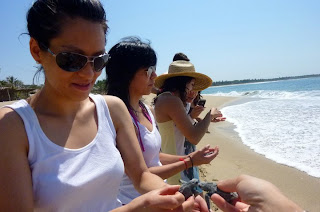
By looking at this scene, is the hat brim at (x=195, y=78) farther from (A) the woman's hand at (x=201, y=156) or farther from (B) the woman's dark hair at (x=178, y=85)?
(A) the woman's hand at (x=201, y=156)

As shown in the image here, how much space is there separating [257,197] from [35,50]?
1.42 m

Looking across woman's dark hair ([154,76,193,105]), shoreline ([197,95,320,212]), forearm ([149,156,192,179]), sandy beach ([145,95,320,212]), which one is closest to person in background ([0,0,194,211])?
forearm ([149,156,192,179])

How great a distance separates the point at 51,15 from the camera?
4.77 feet

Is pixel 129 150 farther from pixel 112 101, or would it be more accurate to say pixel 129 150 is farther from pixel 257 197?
pixel 257 197

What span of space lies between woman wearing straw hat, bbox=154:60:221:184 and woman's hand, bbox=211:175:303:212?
127cm

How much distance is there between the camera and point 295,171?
6.96 meters

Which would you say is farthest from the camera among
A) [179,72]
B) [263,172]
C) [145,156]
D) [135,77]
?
[263,172]

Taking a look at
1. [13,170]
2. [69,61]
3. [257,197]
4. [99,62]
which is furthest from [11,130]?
[257,197]

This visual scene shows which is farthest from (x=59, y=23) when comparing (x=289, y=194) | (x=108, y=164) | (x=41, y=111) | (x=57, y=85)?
(x=289, y=194)

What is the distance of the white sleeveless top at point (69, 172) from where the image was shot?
133cm

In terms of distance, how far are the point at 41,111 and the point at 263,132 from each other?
11.5 meters

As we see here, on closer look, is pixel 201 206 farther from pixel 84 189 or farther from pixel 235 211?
pixel 84 189

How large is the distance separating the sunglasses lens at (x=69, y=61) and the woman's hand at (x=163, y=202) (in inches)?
30.5

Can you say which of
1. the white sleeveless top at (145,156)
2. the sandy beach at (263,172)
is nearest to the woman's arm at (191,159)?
the white sleeveless top at (145,156)
